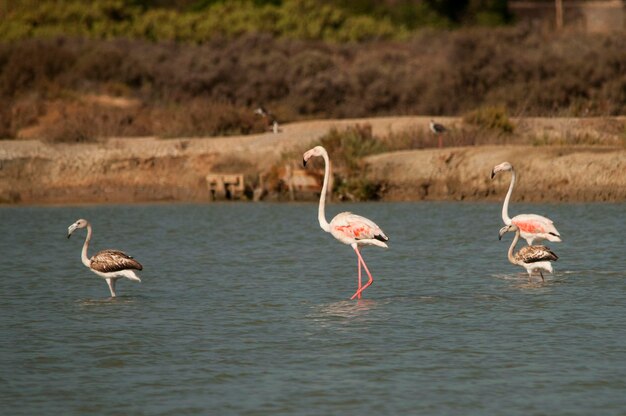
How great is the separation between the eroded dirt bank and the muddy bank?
0.02 meters

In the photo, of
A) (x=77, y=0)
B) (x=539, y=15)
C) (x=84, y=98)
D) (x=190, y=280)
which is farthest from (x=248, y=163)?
(x=539, y=15)

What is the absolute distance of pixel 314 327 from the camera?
45.9ft

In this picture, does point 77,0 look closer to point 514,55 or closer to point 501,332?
point 514,55

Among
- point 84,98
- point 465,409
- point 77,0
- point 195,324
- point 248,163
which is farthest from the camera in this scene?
point 77,0

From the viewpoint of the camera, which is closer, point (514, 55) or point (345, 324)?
point (345, 324)

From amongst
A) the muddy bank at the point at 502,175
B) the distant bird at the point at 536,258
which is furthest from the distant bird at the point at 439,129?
the distant bird at the point at 536,258

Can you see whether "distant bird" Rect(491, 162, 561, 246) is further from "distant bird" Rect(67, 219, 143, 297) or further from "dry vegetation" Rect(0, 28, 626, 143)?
"dry vegetation" Rect(0, 28, 626, 143)

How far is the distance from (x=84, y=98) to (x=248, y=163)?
415 inches

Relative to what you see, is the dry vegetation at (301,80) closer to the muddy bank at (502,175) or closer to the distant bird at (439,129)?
the distant bird at (439,129)

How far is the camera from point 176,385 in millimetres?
11180

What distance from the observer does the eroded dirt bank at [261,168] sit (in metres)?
28.0

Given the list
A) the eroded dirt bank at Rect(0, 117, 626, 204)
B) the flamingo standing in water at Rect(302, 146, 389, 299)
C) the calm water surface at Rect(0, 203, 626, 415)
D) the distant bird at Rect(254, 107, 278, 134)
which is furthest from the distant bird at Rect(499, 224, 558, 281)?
the distant bird at Rect(254, 107, 278, 134)

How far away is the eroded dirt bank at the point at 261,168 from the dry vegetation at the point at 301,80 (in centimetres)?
280

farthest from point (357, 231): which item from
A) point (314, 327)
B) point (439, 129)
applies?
point (439, 129)
